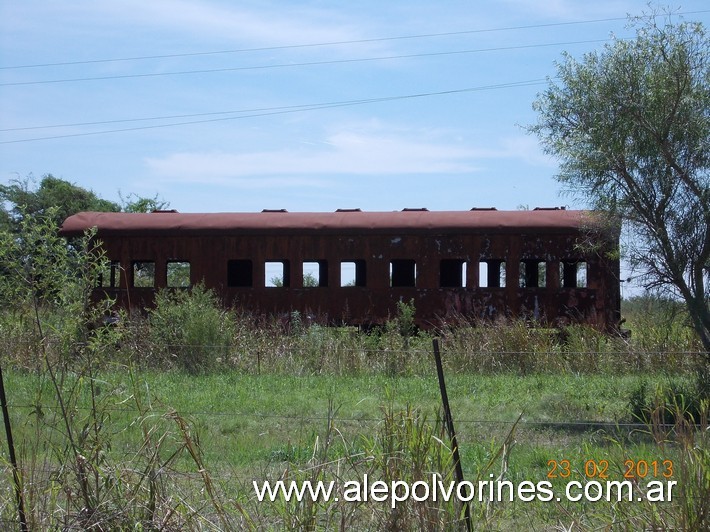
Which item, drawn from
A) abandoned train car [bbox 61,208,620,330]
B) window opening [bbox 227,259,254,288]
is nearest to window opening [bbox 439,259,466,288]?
abandoned train car [bbox 61,208,620,330]

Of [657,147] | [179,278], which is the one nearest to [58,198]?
[179,278]

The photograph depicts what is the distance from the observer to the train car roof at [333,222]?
1727 cm

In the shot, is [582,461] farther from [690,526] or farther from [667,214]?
[667,214]

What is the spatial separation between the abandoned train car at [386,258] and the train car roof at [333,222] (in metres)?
0.02

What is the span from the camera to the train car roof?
17266 mm

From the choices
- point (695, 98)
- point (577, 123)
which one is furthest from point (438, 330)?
point (695, 98)

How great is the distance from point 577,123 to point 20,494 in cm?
850

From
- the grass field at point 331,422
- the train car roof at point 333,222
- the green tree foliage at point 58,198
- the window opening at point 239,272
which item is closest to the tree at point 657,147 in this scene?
the grass field at point 331,422

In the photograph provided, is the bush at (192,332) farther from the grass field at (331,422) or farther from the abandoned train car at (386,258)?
the abandoned train car at (386,258)

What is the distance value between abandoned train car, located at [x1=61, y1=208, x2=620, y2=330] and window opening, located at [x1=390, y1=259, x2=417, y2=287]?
0.05 metres

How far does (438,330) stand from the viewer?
54.1 feet

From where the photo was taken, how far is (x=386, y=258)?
17.5 meters

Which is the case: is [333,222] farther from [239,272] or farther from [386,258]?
[239,272]

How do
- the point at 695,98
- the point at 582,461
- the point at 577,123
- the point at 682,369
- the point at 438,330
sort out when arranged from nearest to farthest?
the point at 582,461 < the point at 695,98 < the point at 577,123 < the point at 682,369 < the point at 438,330
